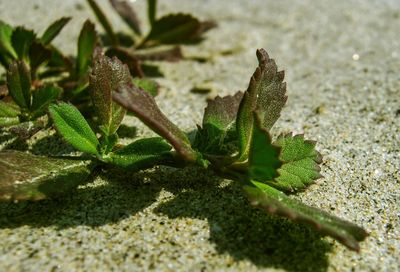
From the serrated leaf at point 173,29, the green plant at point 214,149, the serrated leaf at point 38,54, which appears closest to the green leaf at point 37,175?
the green plant at point 214,149

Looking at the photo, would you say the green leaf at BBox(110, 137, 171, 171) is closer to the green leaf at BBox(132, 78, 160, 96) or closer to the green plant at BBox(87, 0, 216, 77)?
the green leaf at BBox(132, 78, 160, 96)

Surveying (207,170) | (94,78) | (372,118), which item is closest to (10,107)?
(94,78)

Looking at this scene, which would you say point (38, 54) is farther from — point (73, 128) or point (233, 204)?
point (233, 204)

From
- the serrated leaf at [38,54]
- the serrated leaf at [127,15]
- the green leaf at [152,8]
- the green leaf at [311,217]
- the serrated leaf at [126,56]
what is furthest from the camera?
the serrated leaf at [127,15]

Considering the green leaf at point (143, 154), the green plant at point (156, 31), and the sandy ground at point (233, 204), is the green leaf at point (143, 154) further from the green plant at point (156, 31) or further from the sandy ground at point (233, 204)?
the green plant at point (156, 31)

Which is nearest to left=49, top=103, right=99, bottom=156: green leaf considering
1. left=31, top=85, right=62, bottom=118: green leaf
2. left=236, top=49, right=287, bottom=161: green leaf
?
left=31, top=85, right=62, bottom=118: green leaf

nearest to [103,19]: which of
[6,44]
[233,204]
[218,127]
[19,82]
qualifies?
[6,44]
